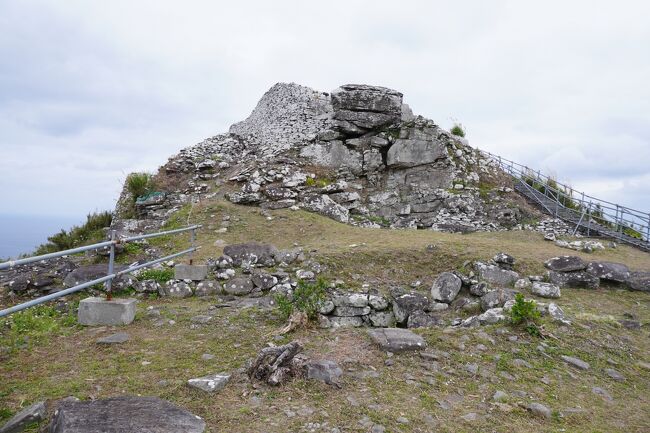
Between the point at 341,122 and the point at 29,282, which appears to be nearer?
the point at 29,282

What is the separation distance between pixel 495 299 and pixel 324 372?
401cm

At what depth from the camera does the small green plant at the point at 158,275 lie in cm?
787

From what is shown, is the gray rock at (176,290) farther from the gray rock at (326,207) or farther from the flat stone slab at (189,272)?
the gray rock at (326,207)

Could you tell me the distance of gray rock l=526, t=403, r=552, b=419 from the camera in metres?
3.82

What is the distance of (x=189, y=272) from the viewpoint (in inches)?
310

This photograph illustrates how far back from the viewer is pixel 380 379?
422 cm

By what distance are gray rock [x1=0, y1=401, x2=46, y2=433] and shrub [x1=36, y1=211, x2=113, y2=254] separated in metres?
10.5

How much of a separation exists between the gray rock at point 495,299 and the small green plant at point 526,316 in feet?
3.65

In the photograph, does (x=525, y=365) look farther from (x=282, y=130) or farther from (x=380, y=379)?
(x=282, y=130)

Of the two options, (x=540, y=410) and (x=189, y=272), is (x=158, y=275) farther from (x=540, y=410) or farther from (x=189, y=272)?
(x=540, y=410)

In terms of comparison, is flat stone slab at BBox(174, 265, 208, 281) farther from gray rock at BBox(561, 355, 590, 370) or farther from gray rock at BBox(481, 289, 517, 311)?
gray rock at BBox(561, 355, 590, 370)

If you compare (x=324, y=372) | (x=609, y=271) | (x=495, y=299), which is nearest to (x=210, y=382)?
(x=324, y=372)

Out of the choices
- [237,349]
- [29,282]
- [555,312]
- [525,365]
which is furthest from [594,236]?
[29,282]

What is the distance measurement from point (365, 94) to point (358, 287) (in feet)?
36.8
